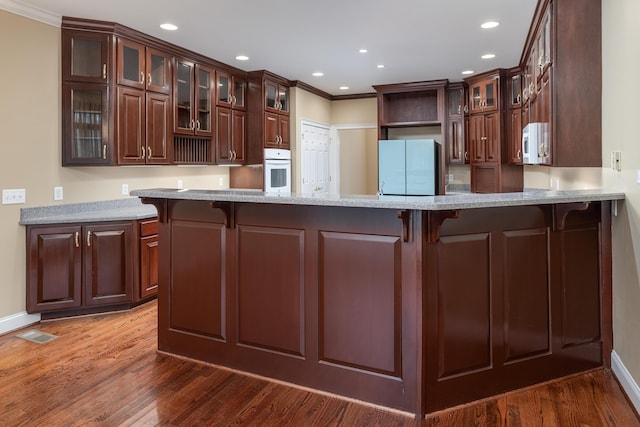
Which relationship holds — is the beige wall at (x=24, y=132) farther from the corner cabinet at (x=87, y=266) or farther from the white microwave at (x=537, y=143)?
the white microwave at (x=537, y=143)

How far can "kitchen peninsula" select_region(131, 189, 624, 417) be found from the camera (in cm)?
227

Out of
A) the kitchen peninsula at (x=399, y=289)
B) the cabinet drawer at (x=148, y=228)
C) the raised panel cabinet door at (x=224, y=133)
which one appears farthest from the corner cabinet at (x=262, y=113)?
the kitchen peninsula at (x=399, y=289)

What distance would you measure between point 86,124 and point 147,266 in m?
1.37

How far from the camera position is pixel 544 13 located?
343 centimetres

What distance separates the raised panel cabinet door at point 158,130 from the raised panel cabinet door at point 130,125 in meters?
0.07

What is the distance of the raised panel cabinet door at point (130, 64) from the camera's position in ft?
13.2

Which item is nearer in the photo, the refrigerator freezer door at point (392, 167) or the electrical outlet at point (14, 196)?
the electrical outlet at point (14, 196)

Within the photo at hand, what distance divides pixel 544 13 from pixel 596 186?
1.37 metres

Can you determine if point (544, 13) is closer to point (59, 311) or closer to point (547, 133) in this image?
point (547, 133)

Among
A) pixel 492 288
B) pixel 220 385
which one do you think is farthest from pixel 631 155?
pixel 220 385

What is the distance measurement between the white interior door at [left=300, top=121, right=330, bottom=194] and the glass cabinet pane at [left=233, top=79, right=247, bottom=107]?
45.5 inches

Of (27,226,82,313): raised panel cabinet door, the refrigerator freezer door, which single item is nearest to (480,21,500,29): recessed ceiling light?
the refrigerator freezer door

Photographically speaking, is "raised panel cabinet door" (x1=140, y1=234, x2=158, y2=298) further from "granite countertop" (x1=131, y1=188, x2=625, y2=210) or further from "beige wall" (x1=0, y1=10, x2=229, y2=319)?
"granite countertop" (x1=131, y1=188, x2=625, y2=210)

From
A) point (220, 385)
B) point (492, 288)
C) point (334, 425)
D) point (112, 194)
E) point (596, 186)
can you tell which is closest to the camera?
point (334, 425)
